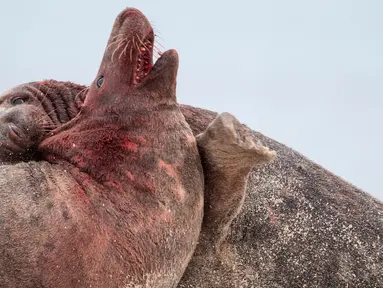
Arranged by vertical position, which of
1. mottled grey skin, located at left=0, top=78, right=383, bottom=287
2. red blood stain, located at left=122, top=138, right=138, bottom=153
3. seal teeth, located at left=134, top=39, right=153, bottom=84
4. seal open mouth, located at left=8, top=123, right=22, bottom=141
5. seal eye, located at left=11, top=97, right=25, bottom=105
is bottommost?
mottled grey skin, located at left=0, top=78, right=383, bottom=287

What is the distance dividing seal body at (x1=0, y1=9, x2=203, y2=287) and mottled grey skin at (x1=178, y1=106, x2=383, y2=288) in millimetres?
432

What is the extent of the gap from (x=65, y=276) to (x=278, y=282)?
147cm

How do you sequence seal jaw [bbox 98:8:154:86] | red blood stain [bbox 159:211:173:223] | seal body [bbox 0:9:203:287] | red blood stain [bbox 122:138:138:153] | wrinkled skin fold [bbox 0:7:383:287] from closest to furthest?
seal body [bbox 0:9:203:287], red blood stain [bbox 159:211:173:223], red blood stain [bbox 122:138:138:153], seal jaw [bbox 98:8:154:86], wrinkled skin fold [bbox 0:7:383:287]

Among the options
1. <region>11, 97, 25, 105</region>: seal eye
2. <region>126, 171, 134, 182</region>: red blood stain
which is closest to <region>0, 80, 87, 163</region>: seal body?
<region>11, 97, 25, 105</region>: seal eye

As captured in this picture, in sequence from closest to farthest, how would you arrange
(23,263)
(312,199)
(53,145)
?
1. (23,263)
2. (53,145)
3. (312,199)

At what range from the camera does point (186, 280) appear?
3803 millimetres

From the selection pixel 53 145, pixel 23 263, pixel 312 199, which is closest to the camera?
pixel 23 263

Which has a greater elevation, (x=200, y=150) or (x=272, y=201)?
(x=200, y=150)

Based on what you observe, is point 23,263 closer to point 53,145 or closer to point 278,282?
point 53,145

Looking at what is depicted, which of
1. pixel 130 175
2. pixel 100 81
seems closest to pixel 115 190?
pixel 130 175


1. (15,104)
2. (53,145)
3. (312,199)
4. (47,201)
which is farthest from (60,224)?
(312,199)

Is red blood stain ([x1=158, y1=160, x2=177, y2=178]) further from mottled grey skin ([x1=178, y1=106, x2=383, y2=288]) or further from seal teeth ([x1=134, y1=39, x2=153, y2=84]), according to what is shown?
mottled grey skin ([x1=178, y1=106, x2=383, y2=288])

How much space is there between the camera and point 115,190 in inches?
131

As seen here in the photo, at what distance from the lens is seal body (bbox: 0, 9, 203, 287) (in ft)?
9.82
